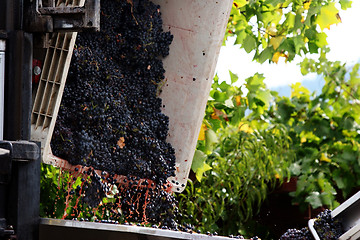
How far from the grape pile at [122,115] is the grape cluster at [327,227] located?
0.58 m

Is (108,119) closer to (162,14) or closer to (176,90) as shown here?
(176,90)

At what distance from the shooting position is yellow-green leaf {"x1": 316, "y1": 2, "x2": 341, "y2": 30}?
11.5 ft

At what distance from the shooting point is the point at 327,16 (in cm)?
352

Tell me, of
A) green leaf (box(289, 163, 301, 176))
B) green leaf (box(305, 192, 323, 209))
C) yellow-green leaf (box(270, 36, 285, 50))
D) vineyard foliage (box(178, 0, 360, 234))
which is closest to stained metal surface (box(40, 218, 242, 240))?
vineyard foliage (box(178, 0, 360, 234))

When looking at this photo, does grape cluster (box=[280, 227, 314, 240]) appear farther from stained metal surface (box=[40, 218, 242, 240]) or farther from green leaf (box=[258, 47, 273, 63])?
green leaf (box=[258, 47, 273, 63])

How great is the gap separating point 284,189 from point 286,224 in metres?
0.28

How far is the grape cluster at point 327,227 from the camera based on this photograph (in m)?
2.14

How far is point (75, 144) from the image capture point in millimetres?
2102

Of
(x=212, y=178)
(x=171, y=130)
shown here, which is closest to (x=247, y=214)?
(x=212, y=178)

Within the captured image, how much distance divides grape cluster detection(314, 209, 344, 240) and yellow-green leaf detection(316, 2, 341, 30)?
163 cm

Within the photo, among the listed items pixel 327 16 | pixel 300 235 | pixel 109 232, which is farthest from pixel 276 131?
pixel 109 232

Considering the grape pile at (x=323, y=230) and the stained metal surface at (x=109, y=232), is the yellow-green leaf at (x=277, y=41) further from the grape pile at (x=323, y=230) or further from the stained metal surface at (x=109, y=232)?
the stained metal surface at (x=109, y=232)

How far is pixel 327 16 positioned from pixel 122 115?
5.67ft

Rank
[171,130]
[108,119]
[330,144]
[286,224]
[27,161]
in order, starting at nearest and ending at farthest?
1. [27,161]
2. [108,119]
3. [171,130]
4. [286,224]
5. [330,144]
